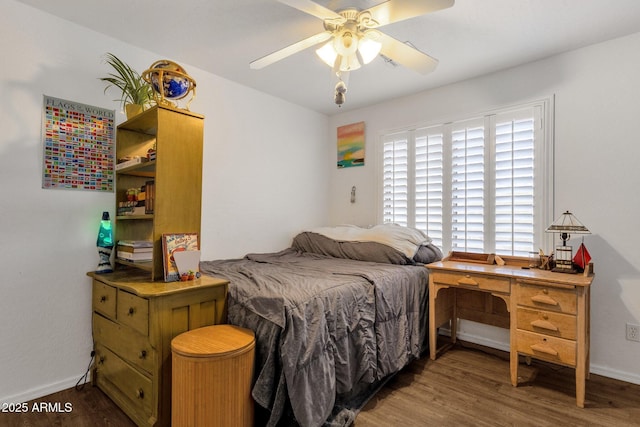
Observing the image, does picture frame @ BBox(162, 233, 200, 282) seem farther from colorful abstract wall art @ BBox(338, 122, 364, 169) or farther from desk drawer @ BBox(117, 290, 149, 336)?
colorful abstract wall art @ BBox(338, 122, 364, 169)

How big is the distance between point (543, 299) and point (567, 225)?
2.41ft

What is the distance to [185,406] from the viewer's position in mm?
1450

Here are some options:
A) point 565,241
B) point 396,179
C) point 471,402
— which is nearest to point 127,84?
point 396,179

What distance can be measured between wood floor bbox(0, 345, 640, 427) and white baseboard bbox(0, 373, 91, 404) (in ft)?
0.13

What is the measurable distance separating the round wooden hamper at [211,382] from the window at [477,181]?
2251 mm

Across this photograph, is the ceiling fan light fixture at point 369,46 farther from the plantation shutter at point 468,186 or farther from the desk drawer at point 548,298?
the desk drawer at point 548,298

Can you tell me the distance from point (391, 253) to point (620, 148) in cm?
178

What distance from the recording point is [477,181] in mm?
2906

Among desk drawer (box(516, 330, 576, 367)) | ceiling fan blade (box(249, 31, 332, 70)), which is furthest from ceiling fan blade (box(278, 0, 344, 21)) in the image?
desk drawer (box(516, 330, 576, 367))

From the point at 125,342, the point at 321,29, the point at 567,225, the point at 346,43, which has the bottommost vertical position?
the point at 125,342

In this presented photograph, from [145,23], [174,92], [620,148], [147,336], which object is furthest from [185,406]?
[620,148]

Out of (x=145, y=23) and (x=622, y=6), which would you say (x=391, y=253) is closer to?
(x=622, y=6)

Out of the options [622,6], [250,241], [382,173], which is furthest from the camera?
[382,173]

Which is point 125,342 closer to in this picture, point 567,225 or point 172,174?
point 172,174
